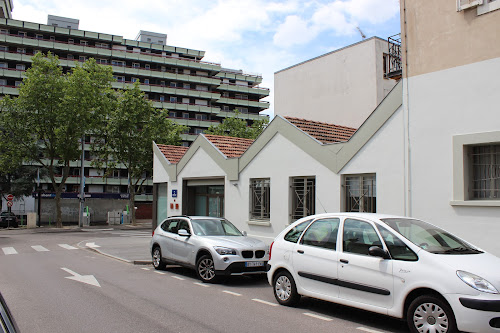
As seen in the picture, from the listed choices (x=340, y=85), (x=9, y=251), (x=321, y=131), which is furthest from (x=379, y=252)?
(x=340, y=85)

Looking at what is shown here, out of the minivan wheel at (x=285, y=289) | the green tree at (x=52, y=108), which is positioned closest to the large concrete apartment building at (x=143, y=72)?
the green tree at (x=52, y=108)

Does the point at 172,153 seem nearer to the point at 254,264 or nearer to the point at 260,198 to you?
the point at 260,198

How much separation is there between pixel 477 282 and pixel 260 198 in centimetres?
1000

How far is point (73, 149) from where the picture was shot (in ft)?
126

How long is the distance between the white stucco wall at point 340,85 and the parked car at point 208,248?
13985 millimetres

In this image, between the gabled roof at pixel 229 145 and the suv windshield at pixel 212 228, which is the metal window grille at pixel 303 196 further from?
the gabled roof at pixel 229 145

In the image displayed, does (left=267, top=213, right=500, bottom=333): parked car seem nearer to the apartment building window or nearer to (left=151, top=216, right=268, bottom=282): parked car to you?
(left=151, top=216, right=268, bottom=282): parked car

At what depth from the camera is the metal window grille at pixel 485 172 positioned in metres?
8.92

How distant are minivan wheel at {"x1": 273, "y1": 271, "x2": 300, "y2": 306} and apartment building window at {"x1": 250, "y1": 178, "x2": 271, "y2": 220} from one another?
21.2ft

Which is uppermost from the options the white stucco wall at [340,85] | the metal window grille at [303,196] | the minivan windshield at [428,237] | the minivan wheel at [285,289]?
the white stucco wall at [340,85]

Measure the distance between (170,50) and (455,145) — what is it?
2742 inches

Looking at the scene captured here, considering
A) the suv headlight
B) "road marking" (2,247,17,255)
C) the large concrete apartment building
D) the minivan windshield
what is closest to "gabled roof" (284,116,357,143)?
the suv headlight

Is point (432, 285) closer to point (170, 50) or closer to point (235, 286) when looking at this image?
point (235, 286)

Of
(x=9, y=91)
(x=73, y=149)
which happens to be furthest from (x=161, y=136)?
(x=9, y=91)
